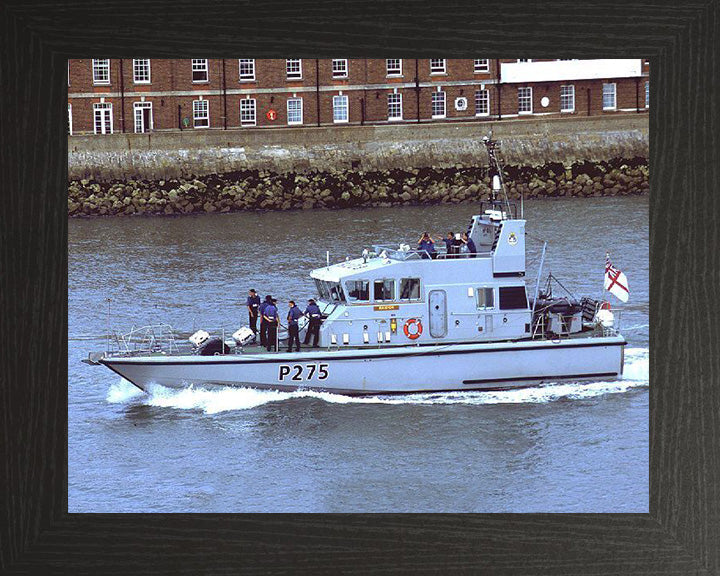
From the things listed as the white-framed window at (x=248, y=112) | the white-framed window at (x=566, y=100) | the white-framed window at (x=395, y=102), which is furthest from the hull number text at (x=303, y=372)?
the white-framed window at (x=566, y=100)

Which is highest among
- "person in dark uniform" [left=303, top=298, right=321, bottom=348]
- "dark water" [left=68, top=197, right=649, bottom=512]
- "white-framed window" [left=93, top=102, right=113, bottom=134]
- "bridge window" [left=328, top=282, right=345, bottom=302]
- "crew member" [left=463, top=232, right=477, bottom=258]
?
"white-framed window" [left=93, top=102, right=113, bottom=134]

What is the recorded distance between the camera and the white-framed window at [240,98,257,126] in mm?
44406

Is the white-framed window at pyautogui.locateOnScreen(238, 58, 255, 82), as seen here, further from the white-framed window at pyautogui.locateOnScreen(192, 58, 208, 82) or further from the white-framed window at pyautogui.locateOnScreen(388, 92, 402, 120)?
the white-framed window at pyautogui.locateOnScreen(388, 92, 402, 120)

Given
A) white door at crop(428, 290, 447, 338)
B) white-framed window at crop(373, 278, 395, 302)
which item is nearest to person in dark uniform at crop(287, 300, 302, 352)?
white-framed window at crop(373, 278, 395, 302)

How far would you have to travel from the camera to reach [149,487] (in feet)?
49.6

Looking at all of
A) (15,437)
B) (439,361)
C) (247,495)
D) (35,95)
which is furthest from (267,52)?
(439,361)

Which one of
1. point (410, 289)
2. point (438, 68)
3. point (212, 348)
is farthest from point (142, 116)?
point (410, 289)

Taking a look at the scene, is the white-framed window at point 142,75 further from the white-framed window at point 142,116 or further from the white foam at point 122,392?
the white foam at point 122,392

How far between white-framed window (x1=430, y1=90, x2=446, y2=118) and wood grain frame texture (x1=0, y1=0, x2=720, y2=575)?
133 ft

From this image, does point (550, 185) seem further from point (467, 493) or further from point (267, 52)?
point (267, 52)

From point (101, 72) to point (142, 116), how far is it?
1884 millimetres

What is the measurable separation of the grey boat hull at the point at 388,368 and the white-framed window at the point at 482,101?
89.1ft

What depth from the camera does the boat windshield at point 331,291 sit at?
60.7 feet

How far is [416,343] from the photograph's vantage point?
18.9 m
